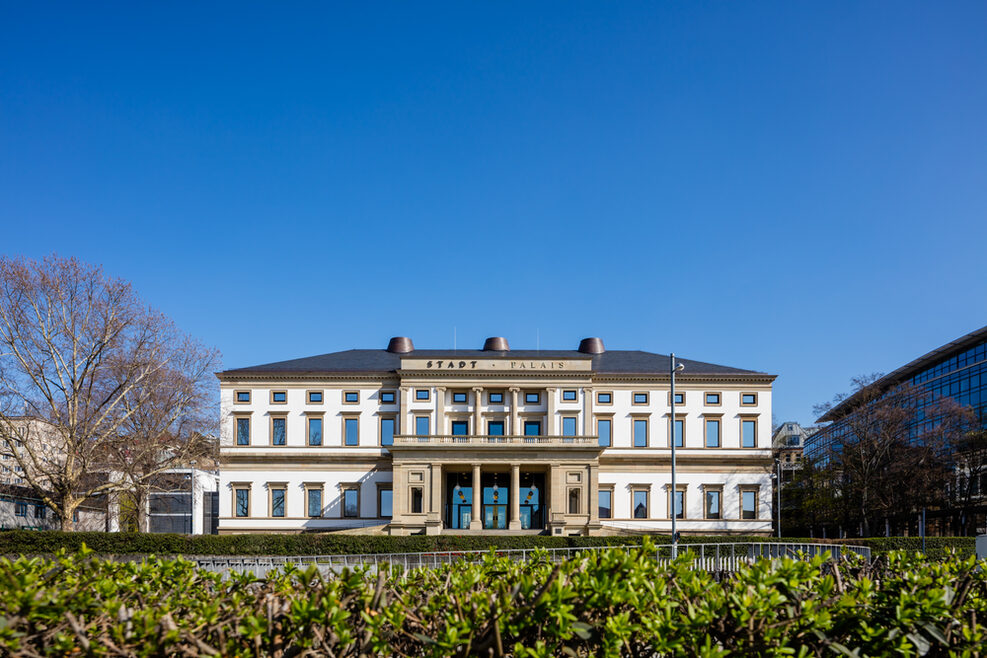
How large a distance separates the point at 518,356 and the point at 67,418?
30.7 metres

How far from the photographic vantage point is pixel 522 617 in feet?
16.3

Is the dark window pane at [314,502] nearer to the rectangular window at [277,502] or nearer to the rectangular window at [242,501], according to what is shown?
the rectangular window at [277,502]

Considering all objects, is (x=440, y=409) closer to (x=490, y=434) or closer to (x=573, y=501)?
(x=490, y=434)

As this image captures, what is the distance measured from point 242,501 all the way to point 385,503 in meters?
11.0

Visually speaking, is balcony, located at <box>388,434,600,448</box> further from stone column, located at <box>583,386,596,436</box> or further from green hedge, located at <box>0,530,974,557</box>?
green hedge, located at <box>0,530,974,557</box>

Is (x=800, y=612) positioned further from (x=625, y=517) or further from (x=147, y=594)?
(x=625, y=517)

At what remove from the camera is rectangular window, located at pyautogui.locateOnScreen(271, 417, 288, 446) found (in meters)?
59.2

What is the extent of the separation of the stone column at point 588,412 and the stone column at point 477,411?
7738 mm

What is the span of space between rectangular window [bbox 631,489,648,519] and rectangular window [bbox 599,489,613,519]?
1.64 m

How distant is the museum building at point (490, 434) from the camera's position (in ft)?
189

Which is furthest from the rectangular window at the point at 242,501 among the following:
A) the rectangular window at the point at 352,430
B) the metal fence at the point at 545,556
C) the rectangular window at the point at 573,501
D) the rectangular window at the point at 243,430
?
the rectangular window at the point at 573,501

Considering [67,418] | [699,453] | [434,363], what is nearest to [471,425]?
[434,363]

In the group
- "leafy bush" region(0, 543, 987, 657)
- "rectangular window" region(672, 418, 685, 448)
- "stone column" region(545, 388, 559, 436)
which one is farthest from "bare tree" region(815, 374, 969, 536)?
"leafy bush" region(0, 543, 987, 657)

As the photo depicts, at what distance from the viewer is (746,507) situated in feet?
190
